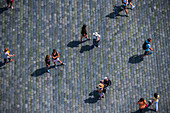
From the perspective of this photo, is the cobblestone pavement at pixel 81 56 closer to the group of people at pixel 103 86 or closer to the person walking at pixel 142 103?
the group of people at pixel 103 86

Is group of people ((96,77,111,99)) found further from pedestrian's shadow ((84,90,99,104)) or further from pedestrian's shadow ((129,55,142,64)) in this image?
pedestrian's shadow ((129,55,142,64))

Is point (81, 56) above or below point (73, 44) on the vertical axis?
below

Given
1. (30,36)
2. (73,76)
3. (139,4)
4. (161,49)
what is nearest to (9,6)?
(30,36)

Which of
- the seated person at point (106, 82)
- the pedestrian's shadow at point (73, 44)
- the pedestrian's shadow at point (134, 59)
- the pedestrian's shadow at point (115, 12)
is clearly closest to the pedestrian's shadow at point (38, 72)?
the pedestrian's shadow at point (73, 44)

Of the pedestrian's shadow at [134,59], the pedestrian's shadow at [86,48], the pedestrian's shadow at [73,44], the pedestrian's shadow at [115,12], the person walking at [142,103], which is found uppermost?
the pedestrian's shadow at [115,12]

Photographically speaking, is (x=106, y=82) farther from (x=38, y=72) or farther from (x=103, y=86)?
(x=38, y=72)

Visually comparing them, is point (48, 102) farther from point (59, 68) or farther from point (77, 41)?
point (77, 41)

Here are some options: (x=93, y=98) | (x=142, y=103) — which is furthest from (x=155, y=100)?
(x=93, y=98)

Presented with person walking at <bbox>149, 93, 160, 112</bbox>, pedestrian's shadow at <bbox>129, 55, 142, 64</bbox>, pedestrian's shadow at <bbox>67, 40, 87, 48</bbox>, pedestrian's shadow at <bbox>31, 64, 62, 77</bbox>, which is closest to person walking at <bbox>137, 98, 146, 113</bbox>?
person walking at <bbox>149, 93, 160, 112</bbox>
